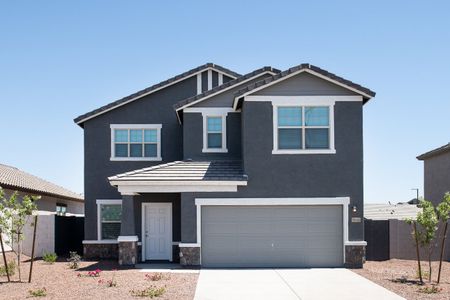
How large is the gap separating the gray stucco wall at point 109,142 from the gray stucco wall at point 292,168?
448 cm

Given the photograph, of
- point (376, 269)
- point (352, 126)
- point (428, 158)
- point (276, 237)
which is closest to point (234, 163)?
point (276, 237)

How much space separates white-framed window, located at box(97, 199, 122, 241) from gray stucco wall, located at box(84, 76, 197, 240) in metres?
0.17

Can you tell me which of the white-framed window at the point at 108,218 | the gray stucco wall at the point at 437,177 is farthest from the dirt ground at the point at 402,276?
the white-framed window at the point at 108,218

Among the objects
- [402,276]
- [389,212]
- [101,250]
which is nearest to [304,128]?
[402,276]

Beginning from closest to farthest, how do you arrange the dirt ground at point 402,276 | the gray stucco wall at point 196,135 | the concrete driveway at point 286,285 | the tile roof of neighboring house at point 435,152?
the concrete driveway at point 286,285
the dirt ground at point 402,276
the gray stucco wall at point 196,135
the tile roof of neighboring house at point 435,152

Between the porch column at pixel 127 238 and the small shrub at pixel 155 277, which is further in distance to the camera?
the porch column at pixel 127 238

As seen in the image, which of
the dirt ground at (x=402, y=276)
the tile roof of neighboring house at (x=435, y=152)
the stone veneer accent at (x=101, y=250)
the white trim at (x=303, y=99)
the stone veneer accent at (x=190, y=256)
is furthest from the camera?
the tile roof of neighboring house at (x=435, y=152)

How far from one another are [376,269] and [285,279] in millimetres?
4237

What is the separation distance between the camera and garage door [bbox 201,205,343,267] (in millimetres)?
17906

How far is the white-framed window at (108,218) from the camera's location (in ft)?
70.6

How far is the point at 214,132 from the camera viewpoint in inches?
791

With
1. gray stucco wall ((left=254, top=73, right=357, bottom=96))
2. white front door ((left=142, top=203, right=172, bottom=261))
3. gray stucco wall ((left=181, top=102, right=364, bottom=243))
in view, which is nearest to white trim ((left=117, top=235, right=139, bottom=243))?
gray stucco wall ((left=181, top=102, right=364, bottom=243))

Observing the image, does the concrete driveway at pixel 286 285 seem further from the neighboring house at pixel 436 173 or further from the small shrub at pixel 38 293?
the neighboring house at pixel 436 173

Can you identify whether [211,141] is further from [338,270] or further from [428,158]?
[428,158]
